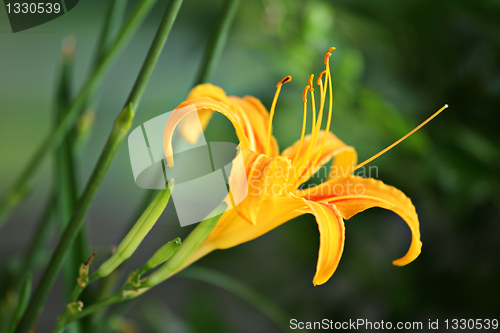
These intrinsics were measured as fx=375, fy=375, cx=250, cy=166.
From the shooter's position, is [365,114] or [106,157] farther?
[365,114]

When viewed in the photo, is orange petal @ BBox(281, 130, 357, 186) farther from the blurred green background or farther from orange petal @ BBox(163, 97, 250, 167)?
the blurred green background

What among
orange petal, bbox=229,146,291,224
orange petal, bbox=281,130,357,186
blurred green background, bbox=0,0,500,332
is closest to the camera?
orange petal, bbox=229,146,291,224

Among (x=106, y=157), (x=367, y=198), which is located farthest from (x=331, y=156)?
(x=106, y=157)

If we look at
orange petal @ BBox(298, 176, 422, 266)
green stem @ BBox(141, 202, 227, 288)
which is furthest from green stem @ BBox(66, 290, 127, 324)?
orange petal @ BBox(298, 176, 422, 266)

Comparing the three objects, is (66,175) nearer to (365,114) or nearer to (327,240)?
(327,240)

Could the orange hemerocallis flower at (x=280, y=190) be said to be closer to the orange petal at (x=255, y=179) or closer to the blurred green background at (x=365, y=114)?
the orange petal at (x=255, y=179)

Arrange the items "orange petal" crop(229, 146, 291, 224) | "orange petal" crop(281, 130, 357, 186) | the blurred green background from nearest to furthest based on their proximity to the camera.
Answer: "orange petal" crop(229, 146, 291, 224)
"orange petal" crop(281, 130, 357, 186)
the blurred green background

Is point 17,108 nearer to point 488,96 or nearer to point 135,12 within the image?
point 135,12
